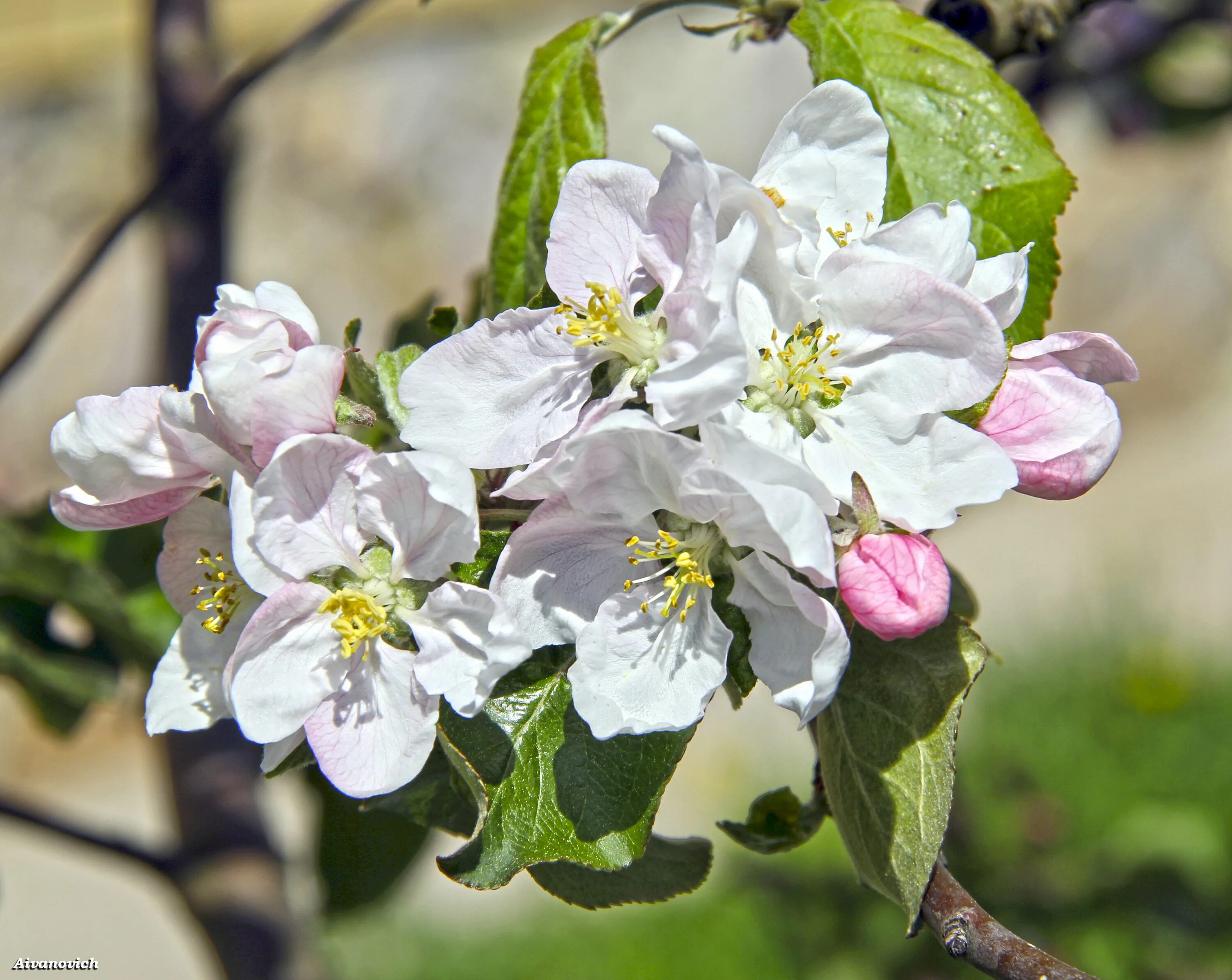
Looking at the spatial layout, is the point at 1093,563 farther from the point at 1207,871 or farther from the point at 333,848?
the point at 333,848

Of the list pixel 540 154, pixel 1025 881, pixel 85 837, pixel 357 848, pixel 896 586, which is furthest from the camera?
pixel 1025 881

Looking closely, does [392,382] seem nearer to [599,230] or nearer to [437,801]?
[599,230]

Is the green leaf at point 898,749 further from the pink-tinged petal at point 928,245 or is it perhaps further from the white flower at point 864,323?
the pink-tinged petal at point 928,245

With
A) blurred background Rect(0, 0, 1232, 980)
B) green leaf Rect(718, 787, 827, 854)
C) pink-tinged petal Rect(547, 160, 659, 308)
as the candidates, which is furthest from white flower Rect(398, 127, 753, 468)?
blurred background Rect(0, 0, 1232, 980)

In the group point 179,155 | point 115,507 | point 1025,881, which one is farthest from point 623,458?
point 1025,881

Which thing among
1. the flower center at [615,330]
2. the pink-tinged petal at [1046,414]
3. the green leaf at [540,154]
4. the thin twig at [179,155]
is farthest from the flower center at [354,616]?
the thin twig at [179,155]

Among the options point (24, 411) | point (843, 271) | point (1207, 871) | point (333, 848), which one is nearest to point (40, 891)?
point (24, 411)

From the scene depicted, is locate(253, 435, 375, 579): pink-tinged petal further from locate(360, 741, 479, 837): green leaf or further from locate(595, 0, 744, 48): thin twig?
locate(595, 0, 744, 48): thin twig
